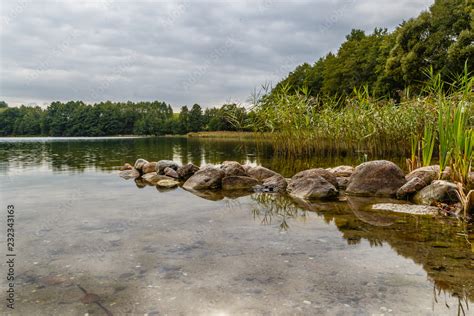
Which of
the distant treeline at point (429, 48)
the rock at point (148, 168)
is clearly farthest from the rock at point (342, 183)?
the distant treeline at point (429, 48)

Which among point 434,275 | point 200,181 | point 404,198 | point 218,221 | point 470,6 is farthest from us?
point 470,6

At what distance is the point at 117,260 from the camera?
4.66 m

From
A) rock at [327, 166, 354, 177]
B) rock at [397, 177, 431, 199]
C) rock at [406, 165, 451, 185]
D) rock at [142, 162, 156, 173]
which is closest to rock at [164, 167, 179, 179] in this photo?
rock at [142, 162, 156, 173]

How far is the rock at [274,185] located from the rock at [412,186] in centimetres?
319

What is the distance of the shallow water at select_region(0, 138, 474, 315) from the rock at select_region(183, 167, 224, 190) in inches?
102

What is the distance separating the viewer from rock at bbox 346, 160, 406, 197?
Answer: 9.25 meters

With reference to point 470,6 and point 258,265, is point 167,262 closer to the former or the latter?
point 258,265

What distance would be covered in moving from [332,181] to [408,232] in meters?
4.29

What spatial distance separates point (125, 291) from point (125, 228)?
104 inches

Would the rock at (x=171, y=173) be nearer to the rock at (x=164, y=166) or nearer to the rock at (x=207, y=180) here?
the rock at (x=164, y=166)

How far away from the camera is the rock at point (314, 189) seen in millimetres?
9180

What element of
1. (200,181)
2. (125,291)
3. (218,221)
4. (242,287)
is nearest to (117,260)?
(125,291)

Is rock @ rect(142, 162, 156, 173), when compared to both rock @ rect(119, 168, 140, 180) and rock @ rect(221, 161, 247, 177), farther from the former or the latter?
rock @ rect(221, 161, 247, 177)

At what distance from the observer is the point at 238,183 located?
438 inches
